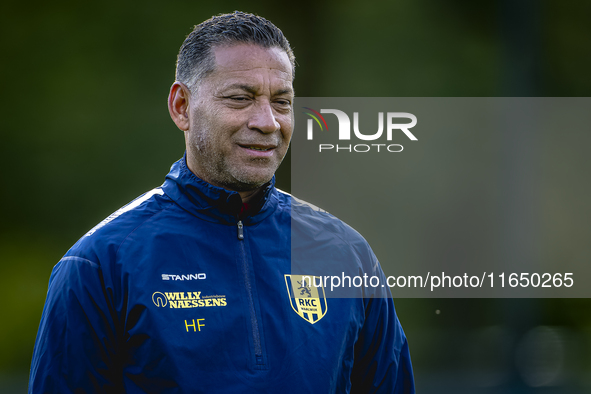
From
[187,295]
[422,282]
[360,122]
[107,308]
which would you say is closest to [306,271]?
[187,295]

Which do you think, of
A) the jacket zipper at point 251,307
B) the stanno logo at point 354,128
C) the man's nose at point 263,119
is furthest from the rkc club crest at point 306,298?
the stanno logo at point 354,128

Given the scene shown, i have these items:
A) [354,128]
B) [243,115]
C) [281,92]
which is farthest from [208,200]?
[354,128]

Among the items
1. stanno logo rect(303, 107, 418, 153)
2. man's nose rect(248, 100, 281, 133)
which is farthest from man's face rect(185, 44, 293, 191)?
stanno logo rect(303, 107, 418, 153)

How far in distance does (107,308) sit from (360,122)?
1.29m

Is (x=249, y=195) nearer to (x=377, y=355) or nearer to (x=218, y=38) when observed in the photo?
(x=218, y=38)

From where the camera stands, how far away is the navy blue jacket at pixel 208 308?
1197 millimetres

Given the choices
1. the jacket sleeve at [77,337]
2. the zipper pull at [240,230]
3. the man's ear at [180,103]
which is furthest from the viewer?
the man's ear at [180,103]

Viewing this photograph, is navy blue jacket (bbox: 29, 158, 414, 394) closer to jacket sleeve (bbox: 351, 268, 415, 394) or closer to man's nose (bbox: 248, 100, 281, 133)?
jacket sleeve (bbox: 351, 268, 415, 394)

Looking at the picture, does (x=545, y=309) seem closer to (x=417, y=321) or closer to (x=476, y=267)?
(x=417, y=321)

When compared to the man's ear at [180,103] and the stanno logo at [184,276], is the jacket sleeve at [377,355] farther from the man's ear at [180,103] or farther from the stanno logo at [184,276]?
the man's ear at [180,103]

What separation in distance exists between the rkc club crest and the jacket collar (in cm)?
18

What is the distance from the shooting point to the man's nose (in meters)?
1.35

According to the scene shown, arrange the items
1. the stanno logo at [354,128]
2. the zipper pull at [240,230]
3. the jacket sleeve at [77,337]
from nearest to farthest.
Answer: the jacket sleeve at [77,337] → the zipper pull at [240,230] → the stanno logo at [354,128]

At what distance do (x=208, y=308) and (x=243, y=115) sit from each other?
18.4 inches
